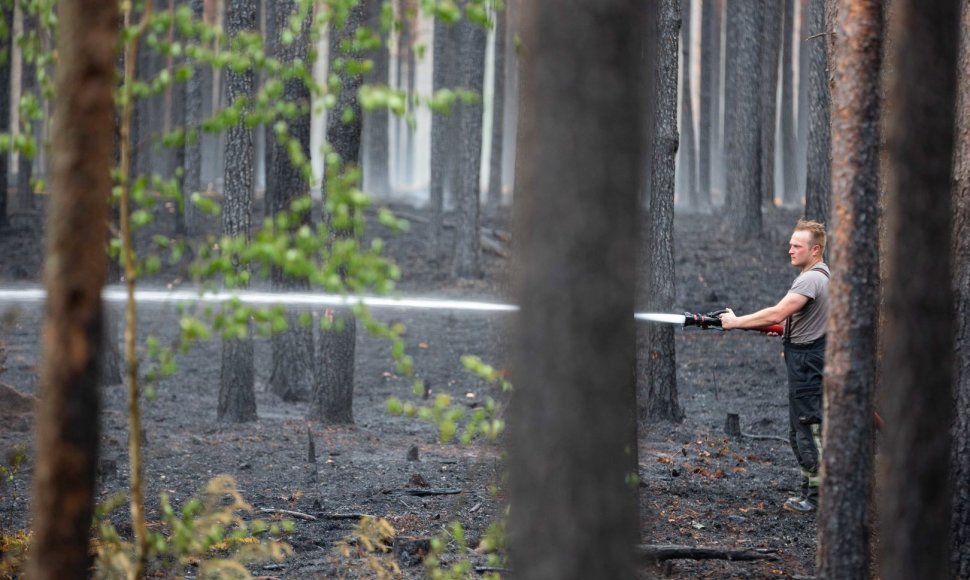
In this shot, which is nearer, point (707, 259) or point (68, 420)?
point (68, 420)

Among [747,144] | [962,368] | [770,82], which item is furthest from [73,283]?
[770,82]

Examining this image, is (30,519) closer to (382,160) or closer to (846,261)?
(846,261)

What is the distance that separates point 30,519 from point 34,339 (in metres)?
9.00

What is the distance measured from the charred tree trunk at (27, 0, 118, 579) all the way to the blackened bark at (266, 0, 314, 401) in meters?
7.62

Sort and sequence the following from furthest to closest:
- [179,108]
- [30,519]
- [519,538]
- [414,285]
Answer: [179,108]
[414,285]
[30,519]
[519,538]

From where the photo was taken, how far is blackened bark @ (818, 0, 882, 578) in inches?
197

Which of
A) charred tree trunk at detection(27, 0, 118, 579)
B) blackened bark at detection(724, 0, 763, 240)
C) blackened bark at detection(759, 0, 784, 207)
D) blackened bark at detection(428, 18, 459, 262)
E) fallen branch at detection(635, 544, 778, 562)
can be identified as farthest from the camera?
blackened bark at detection(759, 0, 784, 207)

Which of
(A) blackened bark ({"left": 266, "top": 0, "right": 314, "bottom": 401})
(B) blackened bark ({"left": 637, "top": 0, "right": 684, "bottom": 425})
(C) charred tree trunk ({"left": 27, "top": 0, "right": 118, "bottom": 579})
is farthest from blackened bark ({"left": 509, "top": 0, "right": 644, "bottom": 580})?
(A) blackened bark ({"left": 266, "top": 0, "right": 314, "bottom": 401})

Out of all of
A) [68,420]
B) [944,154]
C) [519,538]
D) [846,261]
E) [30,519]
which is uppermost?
[944,154]

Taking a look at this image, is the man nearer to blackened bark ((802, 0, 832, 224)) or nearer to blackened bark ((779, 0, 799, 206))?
blackened bark ((802, 0, 832, 224))

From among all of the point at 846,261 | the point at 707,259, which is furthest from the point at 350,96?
the point at 707,259

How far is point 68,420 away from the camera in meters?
3.83

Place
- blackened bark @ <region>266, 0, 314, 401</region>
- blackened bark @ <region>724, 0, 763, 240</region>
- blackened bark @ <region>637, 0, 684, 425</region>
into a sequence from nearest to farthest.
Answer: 1. blackened bark @ <region>637, 0, 684, 425</region>
2. blackened bark @ <region>266, 0, 314, 401</region>
3. blackened bark @ <region>724, 0, 763, 240</region>

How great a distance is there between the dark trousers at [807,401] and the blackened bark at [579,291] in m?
4.73
